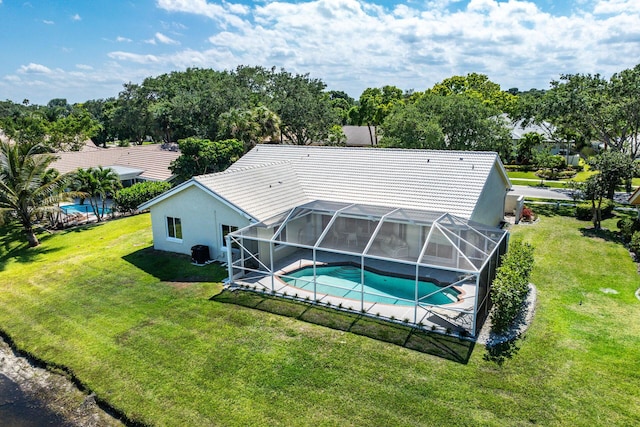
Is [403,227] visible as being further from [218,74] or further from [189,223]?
[218,74]

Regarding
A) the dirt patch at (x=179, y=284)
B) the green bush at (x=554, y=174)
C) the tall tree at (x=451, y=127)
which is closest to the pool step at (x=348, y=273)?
the dirt patch at (x=179, y=284)

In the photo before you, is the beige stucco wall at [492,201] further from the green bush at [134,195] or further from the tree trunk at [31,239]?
the tree trunk at [31,239]

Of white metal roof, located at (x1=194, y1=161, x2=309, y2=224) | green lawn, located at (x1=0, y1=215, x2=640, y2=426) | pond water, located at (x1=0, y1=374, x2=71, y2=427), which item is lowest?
pond water, located at (x1=0, y1=374, x2=71, y2=427)

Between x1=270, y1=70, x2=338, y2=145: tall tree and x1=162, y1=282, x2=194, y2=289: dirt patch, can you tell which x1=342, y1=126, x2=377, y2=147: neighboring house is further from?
x1=162, y1=282, x2=194, y2=289: dirt patch

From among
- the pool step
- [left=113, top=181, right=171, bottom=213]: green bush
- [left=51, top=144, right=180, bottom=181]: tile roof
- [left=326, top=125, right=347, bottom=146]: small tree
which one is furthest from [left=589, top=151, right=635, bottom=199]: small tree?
[left=51, top=144, right=180, bottom=181]: tile roof

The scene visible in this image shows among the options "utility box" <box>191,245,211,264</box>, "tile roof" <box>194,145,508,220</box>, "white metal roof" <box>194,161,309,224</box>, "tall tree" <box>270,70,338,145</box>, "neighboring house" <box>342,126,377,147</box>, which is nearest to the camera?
"white metal roof" <box>194,161,309,224</box>

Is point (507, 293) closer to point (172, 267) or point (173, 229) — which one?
point (172, 267)

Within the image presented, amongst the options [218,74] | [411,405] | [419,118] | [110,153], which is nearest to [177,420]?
[411,405]
